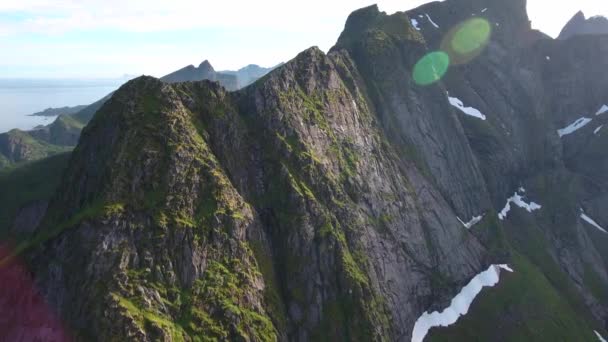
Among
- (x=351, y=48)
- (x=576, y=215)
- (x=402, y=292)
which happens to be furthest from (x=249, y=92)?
(x=576, y=215)

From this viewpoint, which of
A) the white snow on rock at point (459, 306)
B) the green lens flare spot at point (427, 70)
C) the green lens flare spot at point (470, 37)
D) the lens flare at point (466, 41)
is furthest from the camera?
the green lens flare spot at point (470, 37)

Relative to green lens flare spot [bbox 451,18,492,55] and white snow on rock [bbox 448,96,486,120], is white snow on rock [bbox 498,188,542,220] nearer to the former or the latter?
white snow on rock [bbox 448,96,486,120]

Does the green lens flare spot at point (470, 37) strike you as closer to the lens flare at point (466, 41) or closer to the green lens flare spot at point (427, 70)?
the lens flare at point (466, 41)

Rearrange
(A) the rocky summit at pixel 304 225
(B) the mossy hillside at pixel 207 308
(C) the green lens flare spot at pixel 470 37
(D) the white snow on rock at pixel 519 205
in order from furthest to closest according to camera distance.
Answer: (C) the green lens flare spot at pixel 470 37, (D) the white snow on rock at pixel 519 205, (A) the rocky summit at pixel 304 225, (B) the mossy hillside at pixel 207 308

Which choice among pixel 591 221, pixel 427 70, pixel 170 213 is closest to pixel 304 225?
pixel 170 213

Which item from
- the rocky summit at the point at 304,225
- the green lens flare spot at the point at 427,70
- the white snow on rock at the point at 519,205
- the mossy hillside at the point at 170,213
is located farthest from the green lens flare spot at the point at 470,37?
the mossy hillside at the point at 170,213

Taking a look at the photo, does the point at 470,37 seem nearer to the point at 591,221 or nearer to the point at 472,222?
the point at 591,221

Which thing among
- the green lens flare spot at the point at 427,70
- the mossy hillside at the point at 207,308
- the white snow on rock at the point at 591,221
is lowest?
the white snow on rock at the point at 591,221
